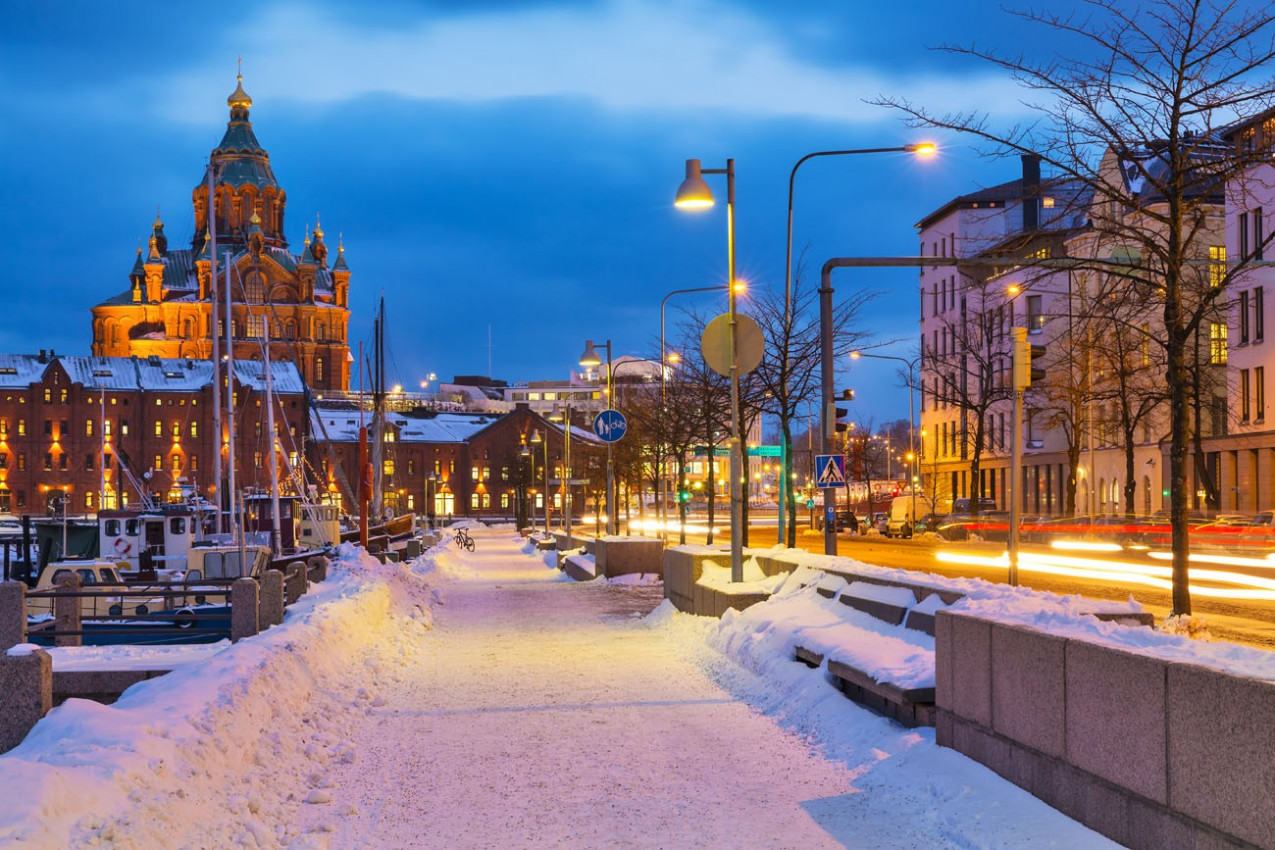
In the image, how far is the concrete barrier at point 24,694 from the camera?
8.84 m

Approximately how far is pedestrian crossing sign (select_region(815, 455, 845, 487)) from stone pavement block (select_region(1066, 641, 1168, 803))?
49.3ft

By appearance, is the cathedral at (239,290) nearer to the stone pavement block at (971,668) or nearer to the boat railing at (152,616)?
the boat railing at (152,616)

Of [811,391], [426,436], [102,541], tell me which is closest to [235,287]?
[426,436]

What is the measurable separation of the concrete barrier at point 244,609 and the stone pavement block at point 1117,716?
40.3ft

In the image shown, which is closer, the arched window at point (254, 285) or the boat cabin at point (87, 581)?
the boat cabin at point (87, 581)

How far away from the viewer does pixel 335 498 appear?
144 metres

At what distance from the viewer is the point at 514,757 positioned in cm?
1102

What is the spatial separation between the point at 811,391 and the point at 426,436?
384 feet

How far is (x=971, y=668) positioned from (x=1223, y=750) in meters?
3.19

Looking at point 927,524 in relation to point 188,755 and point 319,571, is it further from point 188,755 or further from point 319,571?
point 188,755

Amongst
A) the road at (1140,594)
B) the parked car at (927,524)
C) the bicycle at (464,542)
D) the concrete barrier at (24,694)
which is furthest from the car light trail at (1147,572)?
the bicycle at (464,542)

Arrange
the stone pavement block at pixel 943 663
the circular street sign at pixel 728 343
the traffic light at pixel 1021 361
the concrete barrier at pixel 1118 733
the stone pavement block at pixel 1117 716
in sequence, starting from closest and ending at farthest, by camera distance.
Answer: the concrete barrier at pixel 1118 733
the stone pavement block at pixel 1117 716
the stone pavement block at pixel 943 663
the traffic light at pixel 1021 361
the circular street sign at pixel 728 343

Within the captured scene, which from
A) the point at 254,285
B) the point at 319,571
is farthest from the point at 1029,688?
the point at 254,285

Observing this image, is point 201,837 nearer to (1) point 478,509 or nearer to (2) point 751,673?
(2) point 751,673
